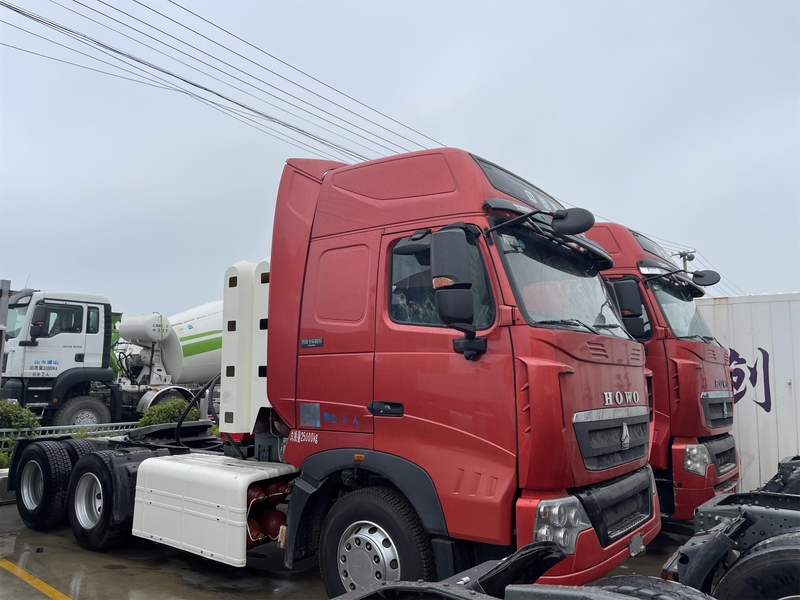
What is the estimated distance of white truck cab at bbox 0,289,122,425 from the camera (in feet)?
40.5

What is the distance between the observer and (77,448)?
680 centimetres

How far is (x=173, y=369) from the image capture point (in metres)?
15.6

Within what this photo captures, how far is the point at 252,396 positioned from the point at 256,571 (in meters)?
A: 1.65

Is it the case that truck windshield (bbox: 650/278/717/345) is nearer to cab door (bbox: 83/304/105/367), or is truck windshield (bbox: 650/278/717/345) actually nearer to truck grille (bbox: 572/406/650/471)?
truck grille (bbox: 572/406/650/471)

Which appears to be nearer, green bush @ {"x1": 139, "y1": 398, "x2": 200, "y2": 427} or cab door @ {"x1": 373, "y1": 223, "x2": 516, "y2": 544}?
cab door @ {"x1": 373, "y1": 223, "x2": 516, "y2": 544}

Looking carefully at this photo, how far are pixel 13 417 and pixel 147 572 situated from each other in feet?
17.1

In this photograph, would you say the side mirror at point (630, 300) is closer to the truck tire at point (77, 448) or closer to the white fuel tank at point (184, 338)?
the truck tire at point (77, 448)

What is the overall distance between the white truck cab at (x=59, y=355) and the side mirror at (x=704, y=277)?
1160cm

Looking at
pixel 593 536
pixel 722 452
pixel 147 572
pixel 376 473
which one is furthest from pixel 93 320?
pixel 593 536

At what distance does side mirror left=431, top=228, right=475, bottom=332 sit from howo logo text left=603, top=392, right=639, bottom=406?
106 centimetres

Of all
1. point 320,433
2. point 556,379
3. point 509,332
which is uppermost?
point 509,332

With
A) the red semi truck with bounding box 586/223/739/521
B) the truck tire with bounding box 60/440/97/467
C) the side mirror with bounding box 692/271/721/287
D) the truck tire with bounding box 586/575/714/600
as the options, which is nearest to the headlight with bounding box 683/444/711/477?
the red semi truck with bounding box 586/223/739/521

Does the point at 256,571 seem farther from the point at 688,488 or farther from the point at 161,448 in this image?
the point at 688,488

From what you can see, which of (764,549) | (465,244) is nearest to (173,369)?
(465,244)
